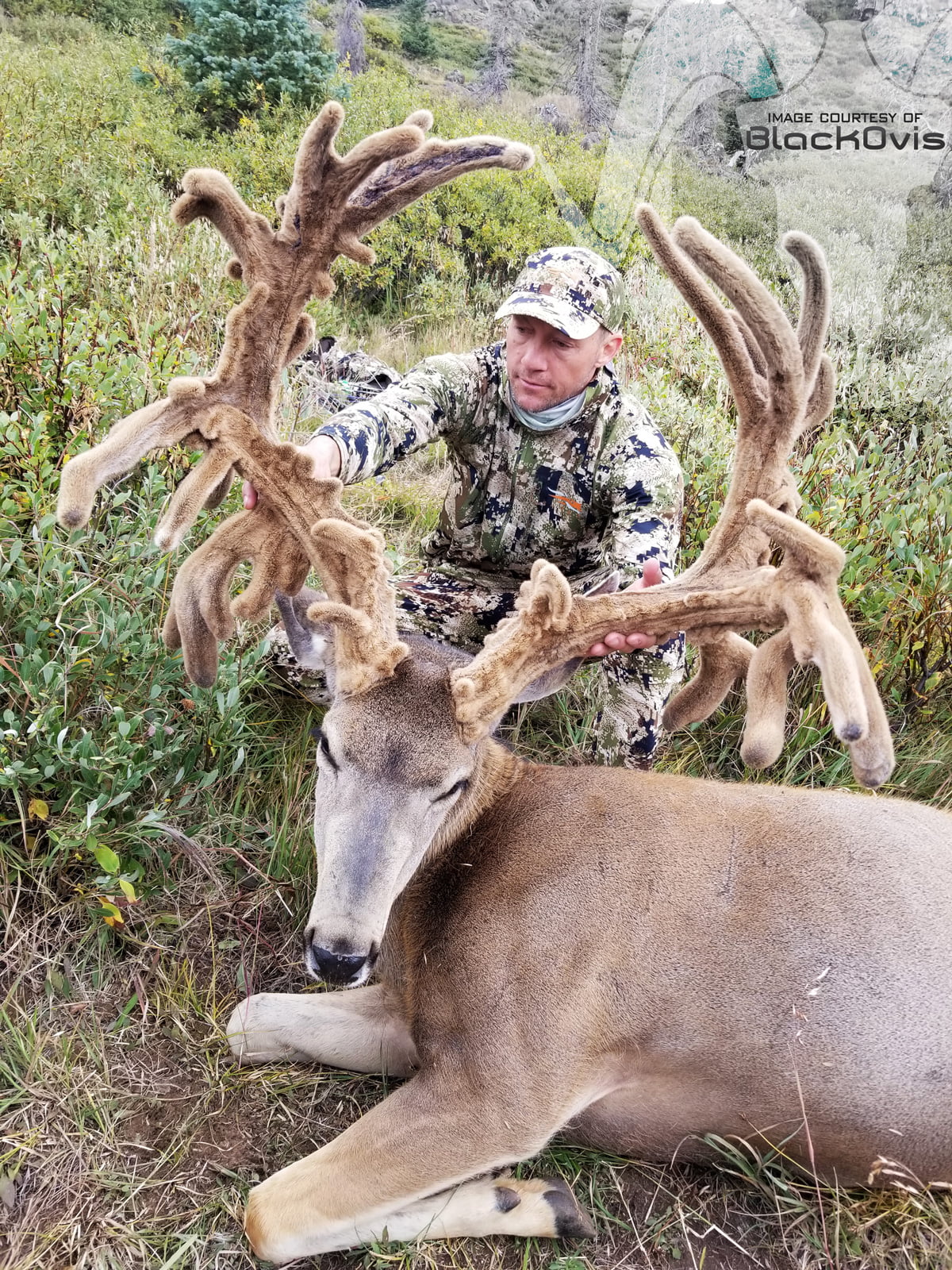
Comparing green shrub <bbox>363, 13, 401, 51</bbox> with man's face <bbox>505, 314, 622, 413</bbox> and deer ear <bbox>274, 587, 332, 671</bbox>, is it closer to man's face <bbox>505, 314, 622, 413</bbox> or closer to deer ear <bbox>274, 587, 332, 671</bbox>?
man's face <bbox>505, 314, 622, 413</bbox>

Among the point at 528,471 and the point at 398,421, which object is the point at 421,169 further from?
the point at 528,471

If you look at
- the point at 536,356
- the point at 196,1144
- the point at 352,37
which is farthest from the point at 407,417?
the point at 352,37

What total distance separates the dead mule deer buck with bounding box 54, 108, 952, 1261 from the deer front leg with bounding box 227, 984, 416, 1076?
0.22m

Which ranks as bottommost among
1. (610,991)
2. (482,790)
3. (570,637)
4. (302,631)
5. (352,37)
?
(610,991)

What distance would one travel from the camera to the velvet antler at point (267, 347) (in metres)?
3.41

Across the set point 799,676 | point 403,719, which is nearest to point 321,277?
point 403,719

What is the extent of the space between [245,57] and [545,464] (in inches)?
407

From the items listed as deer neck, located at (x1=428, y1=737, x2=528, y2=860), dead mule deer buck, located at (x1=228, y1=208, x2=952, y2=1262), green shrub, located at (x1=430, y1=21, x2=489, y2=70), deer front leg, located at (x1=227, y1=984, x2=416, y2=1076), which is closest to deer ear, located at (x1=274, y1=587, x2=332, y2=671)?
dead mule deer buck, located at (x1=228, y1=208, x2=952, y2=1262)

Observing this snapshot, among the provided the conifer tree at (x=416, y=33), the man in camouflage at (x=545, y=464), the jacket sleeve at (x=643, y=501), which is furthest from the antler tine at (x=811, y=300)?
the conifer tree at (x=416, y=33)

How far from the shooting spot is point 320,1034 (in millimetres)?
3875

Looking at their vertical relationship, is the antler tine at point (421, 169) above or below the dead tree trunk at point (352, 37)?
below

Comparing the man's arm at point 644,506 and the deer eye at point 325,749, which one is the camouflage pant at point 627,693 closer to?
the man's arm at point 644,506

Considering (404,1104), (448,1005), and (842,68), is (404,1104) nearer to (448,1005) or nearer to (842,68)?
(448,1005)

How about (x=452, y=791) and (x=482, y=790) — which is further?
(x=482, y=790)
